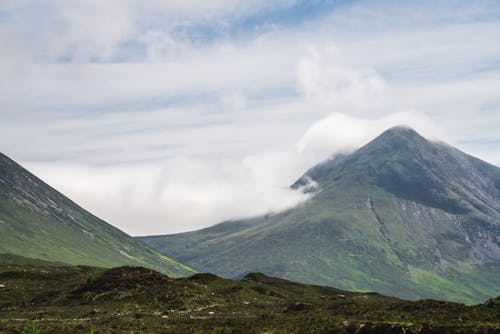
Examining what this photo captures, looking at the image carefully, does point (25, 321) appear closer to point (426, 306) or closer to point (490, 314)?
point (426, 306)

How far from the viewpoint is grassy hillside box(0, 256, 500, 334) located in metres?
70.2

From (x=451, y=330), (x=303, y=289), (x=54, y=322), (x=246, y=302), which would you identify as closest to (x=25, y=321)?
(x=54, y=322)

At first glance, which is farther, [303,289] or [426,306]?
[303,289]

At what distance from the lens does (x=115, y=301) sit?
3957 inches

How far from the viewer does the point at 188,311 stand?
92000 mm

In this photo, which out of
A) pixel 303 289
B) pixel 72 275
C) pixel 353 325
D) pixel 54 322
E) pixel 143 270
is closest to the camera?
pixel 353 325

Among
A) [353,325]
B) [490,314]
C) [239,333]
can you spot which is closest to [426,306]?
[490,314]

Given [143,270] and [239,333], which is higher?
[143,270]

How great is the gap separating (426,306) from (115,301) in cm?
5664

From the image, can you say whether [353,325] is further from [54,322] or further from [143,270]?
[143,270]

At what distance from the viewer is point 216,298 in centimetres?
10481

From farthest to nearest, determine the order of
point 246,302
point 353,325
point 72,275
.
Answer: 1. point 72,275
2. point 246,302
3. point 353,325

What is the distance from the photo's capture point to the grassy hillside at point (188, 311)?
230ft

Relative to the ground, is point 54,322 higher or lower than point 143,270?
lower
